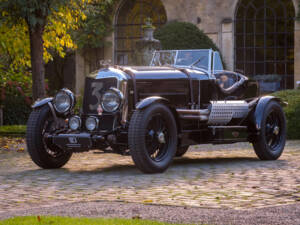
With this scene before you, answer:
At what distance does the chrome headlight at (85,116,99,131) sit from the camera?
794 centimetres

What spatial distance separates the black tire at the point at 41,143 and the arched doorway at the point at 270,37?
51.4 ft

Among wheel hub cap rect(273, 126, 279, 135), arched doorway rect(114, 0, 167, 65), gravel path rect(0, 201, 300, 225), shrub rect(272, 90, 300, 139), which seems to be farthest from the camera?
arched doorway rect(114, 0, 167, 65)

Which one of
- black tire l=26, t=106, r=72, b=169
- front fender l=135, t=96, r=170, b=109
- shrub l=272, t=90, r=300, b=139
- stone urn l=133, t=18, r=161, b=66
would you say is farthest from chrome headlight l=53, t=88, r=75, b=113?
stone urn l=133, t=18, r=161, b=66

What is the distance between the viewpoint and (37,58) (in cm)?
1317

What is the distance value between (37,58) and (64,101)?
5060mm

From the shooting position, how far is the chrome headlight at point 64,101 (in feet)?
27.3

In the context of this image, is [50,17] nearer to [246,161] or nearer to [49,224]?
[246,161]

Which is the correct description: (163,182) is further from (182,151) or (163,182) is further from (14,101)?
(14,101)

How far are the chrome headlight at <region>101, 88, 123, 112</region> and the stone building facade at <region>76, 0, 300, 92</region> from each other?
15.7 meters

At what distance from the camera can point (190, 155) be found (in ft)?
34.3

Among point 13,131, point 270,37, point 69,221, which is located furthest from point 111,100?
point 270,37

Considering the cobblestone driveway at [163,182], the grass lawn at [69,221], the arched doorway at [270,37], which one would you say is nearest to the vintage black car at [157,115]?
the cobblestone driveway at [163,182]

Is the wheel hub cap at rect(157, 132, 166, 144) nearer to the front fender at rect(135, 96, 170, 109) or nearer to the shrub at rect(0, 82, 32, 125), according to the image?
the front fender at rect(135, 96, 170, 109)

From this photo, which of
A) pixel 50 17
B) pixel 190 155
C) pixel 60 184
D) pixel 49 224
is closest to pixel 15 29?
pixel 50 17
